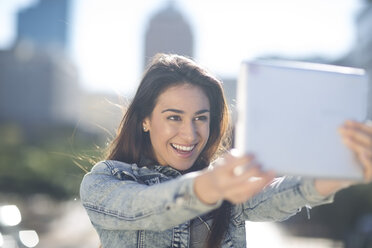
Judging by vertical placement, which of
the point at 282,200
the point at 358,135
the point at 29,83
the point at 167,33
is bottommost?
the point at 29,83

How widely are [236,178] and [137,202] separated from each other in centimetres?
44

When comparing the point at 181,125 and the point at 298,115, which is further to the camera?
the point at 181,125

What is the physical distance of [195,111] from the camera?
7.87 ft

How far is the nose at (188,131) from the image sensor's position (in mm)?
2395

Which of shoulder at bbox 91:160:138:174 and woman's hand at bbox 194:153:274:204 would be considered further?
shoulder at bbox 91:160:138:174

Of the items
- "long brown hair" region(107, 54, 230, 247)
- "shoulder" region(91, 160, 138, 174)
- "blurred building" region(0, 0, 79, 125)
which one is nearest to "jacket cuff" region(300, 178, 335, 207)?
"long brown hair" region(107, 54, 230, 247)

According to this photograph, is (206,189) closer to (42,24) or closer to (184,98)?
(184,98)

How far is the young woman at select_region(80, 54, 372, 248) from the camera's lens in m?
1.67

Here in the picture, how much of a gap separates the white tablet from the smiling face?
0.71m

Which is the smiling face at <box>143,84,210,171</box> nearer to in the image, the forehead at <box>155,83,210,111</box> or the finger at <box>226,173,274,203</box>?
the forehead at <box>155,83,210,111</box>

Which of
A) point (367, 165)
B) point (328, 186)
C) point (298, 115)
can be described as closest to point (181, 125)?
point (328, 186)

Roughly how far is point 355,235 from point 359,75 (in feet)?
45.8

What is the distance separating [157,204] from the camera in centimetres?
183

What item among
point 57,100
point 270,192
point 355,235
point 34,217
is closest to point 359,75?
point 270,192
